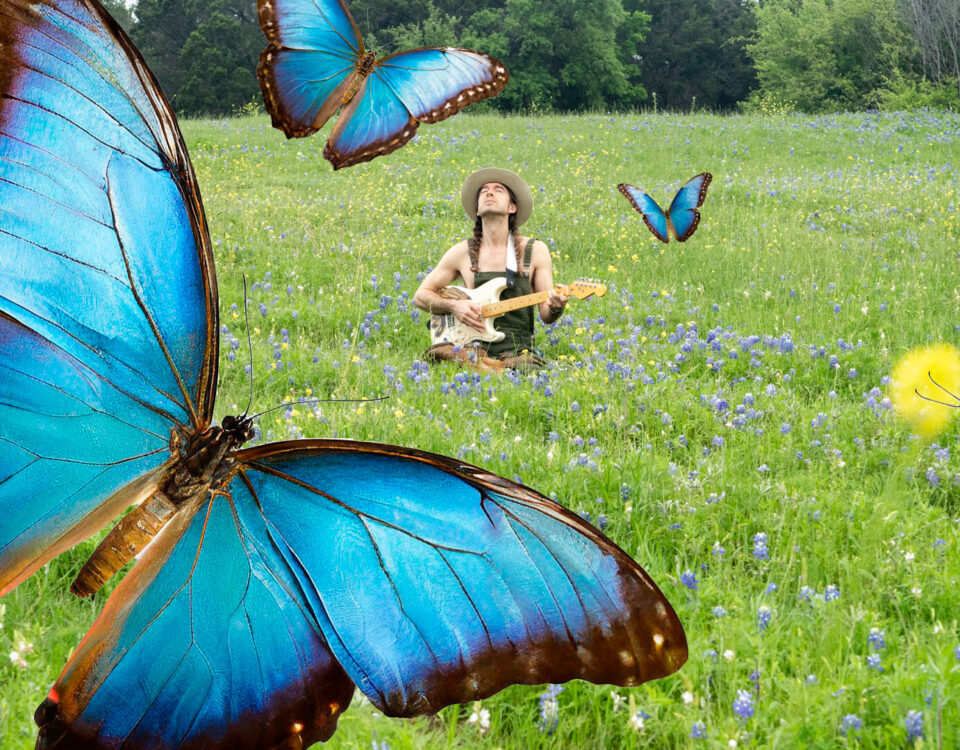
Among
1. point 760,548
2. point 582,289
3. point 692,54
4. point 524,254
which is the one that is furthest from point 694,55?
point 760,548

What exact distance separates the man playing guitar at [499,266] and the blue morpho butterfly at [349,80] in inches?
181

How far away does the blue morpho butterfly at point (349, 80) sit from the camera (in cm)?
171

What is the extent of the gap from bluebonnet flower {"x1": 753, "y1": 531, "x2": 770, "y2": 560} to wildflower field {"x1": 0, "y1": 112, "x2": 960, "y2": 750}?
21 millimetres

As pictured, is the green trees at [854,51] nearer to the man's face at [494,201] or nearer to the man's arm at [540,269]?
the man's arm at [540,269]

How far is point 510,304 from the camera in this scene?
21.6 feet

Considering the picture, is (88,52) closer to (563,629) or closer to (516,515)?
(516,515)

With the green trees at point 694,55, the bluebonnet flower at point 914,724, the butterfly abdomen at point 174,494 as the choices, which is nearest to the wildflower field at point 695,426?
the bluebonnet flower at point 914,724

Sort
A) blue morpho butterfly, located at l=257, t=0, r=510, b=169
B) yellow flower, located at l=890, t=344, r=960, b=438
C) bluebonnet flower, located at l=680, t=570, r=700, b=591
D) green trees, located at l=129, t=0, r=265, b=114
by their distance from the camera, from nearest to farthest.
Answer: blue morpho butterfly, located at l=257, t=0, r=510, b=169 → bluebonnet flower, located at l=680, t=570, r=700, b=591 → yellow flower, located at l=890, t=344, r=960, b=438 → green trees, located at l=129, t=0, r=265, b=114

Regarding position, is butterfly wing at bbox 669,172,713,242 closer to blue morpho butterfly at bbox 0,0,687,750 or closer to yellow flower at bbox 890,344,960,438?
yellow flower at bbox 890,344,960,438

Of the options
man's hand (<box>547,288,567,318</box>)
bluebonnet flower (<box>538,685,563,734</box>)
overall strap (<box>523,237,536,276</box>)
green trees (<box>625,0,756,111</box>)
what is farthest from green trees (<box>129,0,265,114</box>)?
green trees (<box>625,0,756,111</box>)

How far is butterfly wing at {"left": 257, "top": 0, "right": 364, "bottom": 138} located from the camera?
1740 mm

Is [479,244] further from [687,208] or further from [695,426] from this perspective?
[695,426]

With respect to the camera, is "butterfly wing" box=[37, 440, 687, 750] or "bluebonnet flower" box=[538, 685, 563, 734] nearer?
"butterfly wing" box=[37, 440, 687, 750]

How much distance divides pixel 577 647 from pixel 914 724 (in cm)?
133
